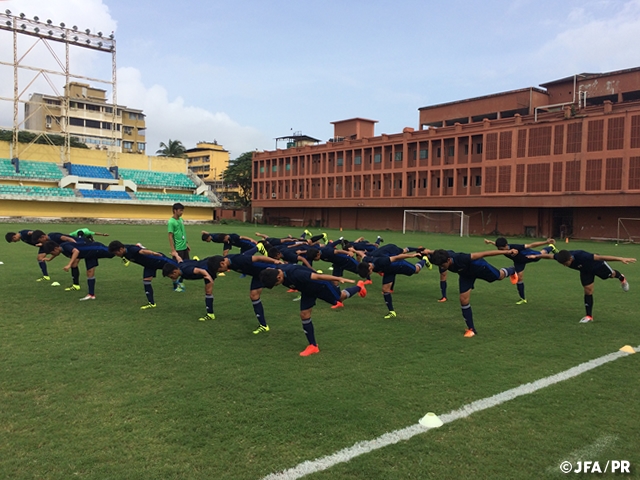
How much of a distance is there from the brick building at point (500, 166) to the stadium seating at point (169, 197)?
11.3 metres

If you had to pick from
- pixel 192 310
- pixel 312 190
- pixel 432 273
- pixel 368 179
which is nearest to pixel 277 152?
pixel 312 190

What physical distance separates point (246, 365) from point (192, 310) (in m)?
3.96

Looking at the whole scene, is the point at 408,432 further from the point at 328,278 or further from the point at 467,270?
the point at 467,270

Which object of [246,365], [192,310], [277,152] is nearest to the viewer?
[246,365]

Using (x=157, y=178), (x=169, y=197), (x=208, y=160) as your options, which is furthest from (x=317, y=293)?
(x=208, y=160)

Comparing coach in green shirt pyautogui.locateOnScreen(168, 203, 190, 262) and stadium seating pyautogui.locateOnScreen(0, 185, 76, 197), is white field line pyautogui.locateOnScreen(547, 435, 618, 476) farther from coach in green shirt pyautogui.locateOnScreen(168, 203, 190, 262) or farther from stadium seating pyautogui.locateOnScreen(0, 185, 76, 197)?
stadium seating pyautogui.locateOnScreen(0, 185, 76, 197)

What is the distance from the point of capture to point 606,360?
7.04m

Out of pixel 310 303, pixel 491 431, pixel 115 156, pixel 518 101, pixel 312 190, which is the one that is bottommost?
A: pixel 491 431

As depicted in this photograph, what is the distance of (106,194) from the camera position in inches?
2253

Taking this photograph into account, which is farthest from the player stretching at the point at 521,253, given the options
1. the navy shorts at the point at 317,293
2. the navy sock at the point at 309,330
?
the navy sock at the point at 309,330

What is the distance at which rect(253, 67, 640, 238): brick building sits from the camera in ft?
133

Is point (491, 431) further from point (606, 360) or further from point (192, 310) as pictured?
point (192, 310)

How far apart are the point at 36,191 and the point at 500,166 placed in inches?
1951

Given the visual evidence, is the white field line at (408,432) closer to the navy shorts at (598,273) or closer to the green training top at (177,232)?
the navy shorts at (598,273)
